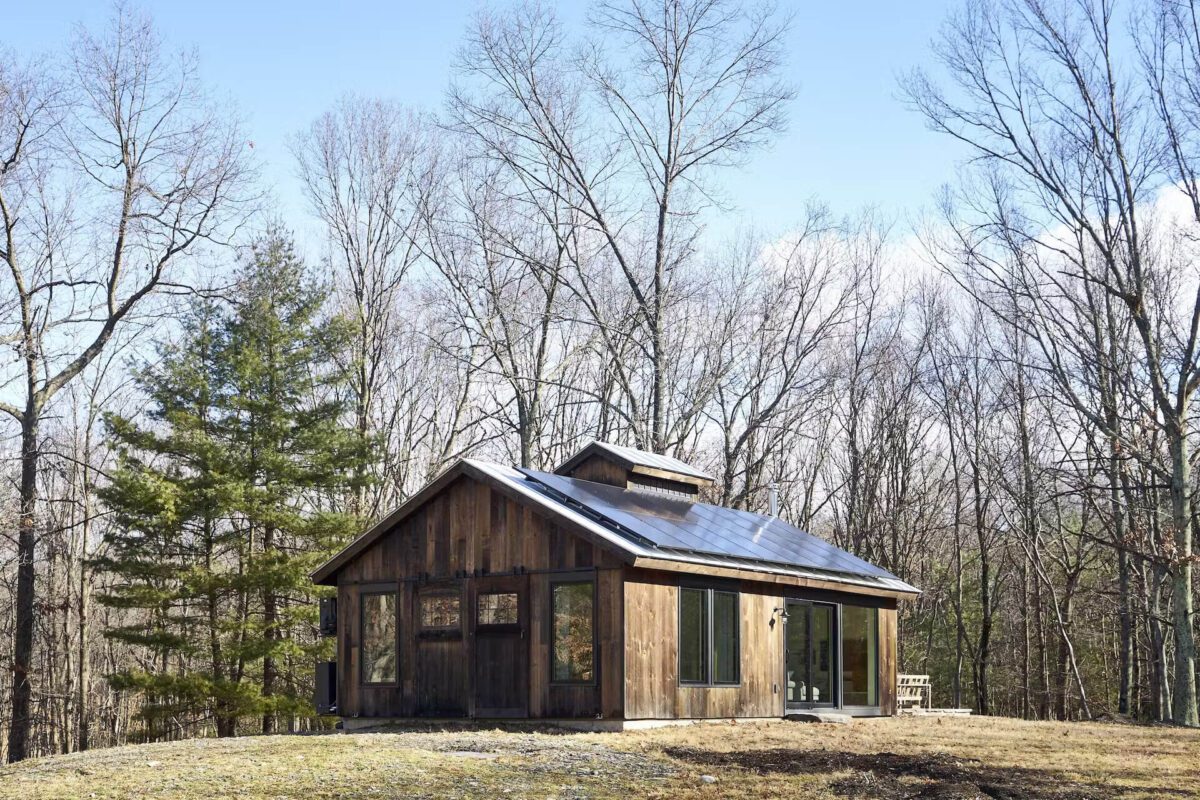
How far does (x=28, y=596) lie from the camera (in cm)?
2372

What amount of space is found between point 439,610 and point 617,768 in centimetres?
716

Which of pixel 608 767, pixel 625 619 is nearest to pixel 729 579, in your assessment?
pixel 625 619

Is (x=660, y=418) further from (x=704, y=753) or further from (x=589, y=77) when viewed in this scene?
(x=704, y=753)

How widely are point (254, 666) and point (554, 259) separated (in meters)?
12.6

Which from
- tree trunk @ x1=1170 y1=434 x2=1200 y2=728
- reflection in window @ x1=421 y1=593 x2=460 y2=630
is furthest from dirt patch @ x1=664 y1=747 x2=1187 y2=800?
tree trunk @ x1=1170 y1=434 x2=1200 y2=728

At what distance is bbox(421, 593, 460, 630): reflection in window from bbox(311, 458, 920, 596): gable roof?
1331mm

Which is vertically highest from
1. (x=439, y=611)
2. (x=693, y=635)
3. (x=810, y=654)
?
(x=439, y=611)

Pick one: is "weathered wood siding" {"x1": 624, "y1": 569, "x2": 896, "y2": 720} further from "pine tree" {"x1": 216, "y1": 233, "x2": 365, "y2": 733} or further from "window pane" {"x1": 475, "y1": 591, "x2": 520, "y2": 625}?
"pine tree" {"x1": 216, "y1": 233, "x2": 365, "y2": 733}

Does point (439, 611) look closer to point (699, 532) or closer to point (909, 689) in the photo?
point (699, 532)

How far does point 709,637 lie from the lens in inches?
677

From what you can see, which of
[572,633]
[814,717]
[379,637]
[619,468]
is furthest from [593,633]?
[619,468]

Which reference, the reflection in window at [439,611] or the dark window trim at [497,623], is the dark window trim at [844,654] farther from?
the reflection in window at [439,611]

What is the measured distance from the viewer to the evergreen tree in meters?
24.3

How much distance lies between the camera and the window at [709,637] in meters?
16.9
